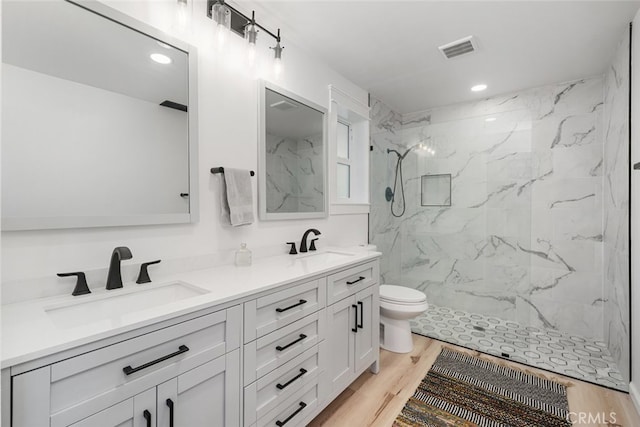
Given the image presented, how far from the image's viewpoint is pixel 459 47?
2113 mm

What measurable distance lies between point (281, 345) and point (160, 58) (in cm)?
149

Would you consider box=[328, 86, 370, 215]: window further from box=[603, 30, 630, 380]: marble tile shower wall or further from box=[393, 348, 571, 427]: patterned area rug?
box=[603, 30, 630, 380]: marble tile shower wall

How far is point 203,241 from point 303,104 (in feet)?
4.12

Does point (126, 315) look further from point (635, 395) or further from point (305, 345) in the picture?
point (635, 395)

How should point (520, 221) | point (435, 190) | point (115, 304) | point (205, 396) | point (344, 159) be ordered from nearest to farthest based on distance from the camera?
point (205, 396)
point (115, 304)
point (344, 159)
point (520, 221)
point (435, 190)

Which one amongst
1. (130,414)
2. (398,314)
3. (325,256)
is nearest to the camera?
(130,414)

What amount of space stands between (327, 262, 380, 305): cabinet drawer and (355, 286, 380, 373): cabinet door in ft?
0.19

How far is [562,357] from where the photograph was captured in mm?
2279

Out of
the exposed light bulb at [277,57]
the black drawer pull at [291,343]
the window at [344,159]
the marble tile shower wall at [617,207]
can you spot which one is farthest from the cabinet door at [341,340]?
the marble tile shower wall at [617,207]

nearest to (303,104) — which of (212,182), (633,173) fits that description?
(212,182)

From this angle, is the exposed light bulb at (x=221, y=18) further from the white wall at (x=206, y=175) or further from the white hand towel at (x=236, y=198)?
the white hand towel at (x=236, y=198)

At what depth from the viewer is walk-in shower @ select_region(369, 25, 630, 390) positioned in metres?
2.24

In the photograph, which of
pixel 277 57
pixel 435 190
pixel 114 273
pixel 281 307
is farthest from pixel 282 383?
pixel 435 190

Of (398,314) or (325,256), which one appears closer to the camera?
(325,256)
